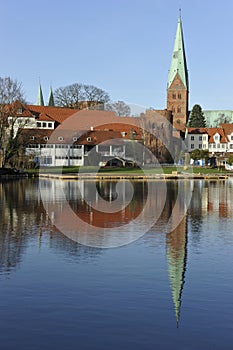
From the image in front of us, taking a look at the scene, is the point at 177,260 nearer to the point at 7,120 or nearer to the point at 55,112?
the point at 7,120

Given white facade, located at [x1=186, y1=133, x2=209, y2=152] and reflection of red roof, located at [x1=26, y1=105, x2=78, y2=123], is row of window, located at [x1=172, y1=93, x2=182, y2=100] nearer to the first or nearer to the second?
white facade, located at [x1=186, y1=133, x2=209, y2=152]

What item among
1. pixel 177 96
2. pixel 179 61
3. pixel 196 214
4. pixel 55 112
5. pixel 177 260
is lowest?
pixel 177 260

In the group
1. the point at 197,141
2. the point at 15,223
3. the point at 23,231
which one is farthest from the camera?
the point at 197,141

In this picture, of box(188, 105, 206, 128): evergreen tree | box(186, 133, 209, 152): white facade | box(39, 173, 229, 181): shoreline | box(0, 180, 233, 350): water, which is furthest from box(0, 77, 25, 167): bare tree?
box(188, 105, 206, 128): evergreen tree

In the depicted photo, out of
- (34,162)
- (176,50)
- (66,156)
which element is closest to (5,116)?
(34,162)

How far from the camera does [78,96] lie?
3698 inches

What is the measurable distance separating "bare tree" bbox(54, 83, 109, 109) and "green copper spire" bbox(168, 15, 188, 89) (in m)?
28.1

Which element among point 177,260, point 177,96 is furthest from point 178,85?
point 177,260

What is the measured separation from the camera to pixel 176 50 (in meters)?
115

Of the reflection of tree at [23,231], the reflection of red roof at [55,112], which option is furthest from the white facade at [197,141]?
the reflection of tree at [23,231]

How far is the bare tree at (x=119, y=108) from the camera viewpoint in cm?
9112

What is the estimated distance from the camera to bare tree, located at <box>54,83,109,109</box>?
92.3 meters

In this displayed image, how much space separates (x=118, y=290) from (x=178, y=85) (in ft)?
366

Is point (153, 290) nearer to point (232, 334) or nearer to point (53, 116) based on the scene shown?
point (232, 334)
